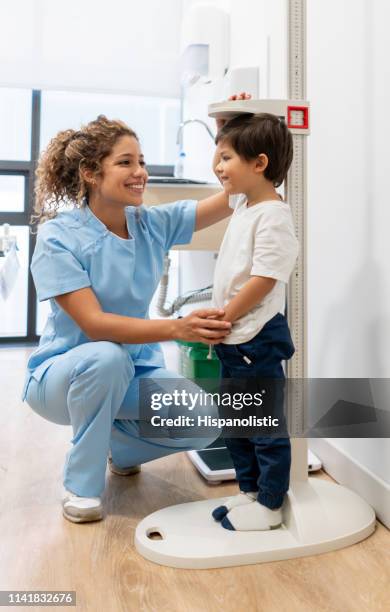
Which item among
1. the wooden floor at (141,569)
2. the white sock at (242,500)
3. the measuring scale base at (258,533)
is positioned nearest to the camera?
the wooden floor at (141,569)

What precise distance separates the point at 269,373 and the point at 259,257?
246 millimetres

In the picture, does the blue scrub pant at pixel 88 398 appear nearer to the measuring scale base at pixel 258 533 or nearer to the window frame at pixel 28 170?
the measuring scale base at pixel 258 533

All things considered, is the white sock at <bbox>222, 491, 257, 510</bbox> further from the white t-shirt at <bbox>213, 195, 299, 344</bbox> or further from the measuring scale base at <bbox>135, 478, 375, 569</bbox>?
the white t-shirt at <bbox>213, 195, 299, 344</bbox>

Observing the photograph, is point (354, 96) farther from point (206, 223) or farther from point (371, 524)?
point (371, 524)

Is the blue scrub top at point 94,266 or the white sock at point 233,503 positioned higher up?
the blue scrub top at point 94,266

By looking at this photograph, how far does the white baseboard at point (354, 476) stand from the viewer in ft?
4.01

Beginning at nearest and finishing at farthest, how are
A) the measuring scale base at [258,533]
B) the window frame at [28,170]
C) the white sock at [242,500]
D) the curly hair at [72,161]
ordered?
1. the measuring scale base at [258,533]
2. the white sock at [242,500]
3. the curly hair at [72,161]
4. the window frame at [28,170]

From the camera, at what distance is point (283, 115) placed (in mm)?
1206

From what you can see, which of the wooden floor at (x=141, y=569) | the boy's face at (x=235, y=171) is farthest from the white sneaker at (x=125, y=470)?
the boy's face at (x=235, y=171)

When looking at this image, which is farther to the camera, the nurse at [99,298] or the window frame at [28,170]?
the window frame at [28,170]

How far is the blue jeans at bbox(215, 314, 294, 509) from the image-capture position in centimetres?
111

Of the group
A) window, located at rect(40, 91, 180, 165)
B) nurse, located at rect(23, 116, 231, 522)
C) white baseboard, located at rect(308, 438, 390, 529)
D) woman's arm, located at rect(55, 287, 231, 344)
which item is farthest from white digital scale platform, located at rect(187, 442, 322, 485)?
window, located at rect(40, 91, 180, 165)

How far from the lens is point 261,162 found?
1138 mm

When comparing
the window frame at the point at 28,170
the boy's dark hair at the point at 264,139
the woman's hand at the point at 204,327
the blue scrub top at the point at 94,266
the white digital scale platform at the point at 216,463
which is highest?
the window frame at the point at 28,170
